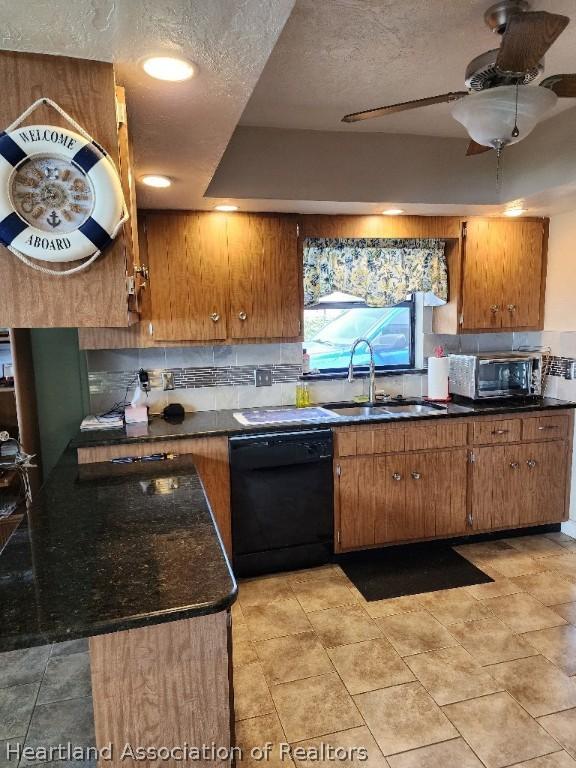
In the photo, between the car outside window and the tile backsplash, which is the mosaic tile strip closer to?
the tile backsplash

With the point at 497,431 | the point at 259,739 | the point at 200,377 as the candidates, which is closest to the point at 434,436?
the point at 497,431

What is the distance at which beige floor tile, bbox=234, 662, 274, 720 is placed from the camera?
1995mm

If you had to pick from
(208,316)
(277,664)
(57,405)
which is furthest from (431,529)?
(57,405)

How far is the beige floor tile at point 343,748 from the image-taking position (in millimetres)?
1755

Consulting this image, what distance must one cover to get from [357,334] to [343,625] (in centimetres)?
201

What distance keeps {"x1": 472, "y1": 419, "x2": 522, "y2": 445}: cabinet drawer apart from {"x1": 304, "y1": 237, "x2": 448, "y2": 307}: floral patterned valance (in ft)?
3.09

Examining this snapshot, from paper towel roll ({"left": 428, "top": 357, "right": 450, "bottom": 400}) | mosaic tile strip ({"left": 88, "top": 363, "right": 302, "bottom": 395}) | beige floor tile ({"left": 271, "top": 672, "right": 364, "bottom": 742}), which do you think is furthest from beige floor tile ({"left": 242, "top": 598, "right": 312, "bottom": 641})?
paper towel roll ({"left": 428, "top": 357, "right": 450, "bottom": 400})

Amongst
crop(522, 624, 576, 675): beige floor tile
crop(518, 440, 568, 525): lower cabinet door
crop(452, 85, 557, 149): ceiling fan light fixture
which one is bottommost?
crop(522, 624, 576, 675): beige floor tile

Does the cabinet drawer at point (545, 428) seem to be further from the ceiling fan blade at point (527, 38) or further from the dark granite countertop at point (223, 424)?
the ceiling fan blade at point (527, 38)

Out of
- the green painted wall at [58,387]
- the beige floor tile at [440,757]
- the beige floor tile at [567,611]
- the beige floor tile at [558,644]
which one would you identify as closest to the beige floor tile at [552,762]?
the beige floor tile at [440,757]

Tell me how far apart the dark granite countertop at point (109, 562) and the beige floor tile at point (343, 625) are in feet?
3.49

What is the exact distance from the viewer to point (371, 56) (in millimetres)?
1996

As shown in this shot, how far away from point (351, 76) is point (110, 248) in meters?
1.46

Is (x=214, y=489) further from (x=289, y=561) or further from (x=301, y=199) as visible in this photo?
(x=301, y=199)
